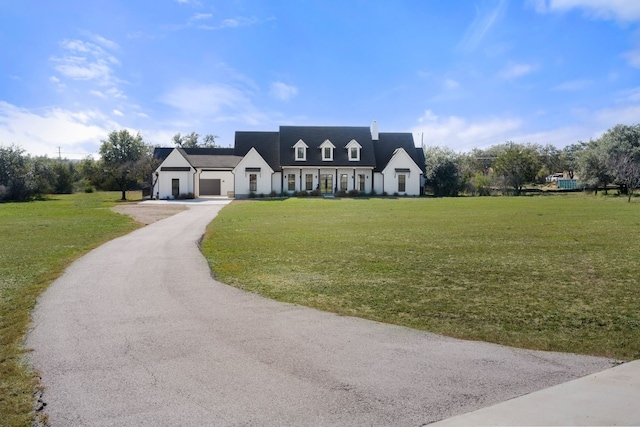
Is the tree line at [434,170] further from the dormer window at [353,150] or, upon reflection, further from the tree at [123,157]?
the dormer window at [353,150]

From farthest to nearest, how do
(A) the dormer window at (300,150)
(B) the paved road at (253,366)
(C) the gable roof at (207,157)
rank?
(C) the gable roof at (207,157) → (A) the dormer window at (300,150) → (B) the paved road at (253,366)

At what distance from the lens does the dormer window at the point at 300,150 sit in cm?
4884

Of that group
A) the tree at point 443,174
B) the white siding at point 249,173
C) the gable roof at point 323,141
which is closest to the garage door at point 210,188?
the white siding at point 249,173

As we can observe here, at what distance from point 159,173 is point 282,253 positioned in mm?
36462

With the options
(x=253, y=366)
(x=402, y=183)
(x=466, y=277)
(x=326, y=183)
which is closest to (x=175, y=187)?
(x=326, y=183)

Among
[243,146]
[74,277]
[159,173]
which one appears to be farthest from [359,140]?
[74,277]

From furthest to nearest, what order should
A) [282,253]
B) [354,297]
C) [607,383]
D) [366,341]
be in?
[282,253] < [354,297] < [366,341] < [607,383]

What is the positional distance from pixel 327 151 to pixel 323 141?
5.65 feet

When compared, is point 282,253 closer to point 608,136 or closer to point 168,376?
point 168,376

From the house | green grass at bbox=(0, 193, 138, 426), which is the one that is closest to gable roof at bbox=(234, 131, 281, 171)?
the house

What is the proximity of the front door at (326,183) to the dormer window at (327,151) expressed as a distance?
1.78 m

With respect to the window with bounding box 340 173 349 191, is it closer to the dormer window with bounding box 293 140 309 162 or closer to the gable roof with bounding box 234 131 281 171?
the dormer window with bounding box 293 140 309 162

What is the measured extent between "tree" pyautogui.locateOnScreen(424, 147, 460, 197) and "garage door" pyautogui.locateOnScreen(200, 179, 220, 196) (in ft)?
79.0

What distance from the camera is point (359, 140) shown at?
169 ft
